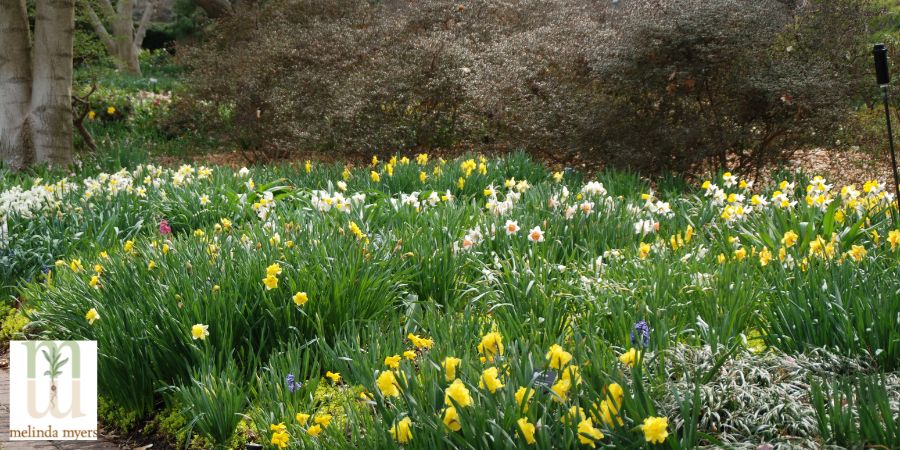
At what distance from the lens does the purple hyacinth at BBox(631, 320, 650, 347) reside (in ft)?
8.34

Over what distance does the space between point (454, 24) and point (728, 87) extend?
175 inches

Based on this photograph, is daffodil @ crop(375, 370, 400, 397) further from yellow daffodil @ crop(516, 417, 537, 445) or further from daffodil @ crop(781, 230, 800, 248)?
daffodil @ crop(781, 230, 800, 248)

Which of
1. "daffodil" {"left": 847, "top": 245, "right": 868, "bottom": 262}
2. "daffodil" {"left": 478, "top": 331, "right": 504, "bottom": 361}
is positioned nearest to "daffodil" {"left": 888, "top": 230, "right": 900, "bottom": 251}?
"daffodil" {"left": 847, "top": 245, "right": 868, "bottom": 262}

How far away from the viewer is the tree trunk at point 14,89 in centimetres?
895

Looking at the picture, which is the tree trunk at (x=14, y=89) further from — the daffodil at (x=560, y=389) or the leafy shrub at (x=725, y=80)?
the daffodil at (x=560, y=389)

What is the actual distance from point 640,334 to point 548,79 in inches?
233

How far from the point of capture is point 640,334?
8.72 feet

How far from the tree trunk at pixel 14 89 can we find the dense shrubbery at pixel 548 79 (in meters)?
→ 2.12

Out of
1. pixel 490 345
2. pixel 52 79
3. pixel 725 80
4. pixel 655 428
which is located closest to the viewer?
pixel 655 428

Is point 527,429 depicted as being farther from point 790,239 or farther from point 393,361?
point 790,239

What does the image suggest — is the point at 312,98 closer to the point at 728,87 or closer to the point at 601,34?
the point at 601,34

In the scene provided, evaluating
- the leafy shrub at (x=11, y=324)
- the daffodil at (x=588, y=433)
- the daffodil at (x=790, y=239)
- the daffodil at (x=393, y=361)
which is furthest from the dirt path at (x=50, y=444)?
the daffodil at (x=790, y=239)

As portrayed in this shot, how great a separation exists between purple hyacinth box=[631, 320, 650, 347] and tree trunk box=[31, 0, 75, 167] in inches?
309

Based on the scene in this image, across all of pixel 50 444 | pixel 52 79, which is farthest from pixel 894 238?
pixel 52 79
